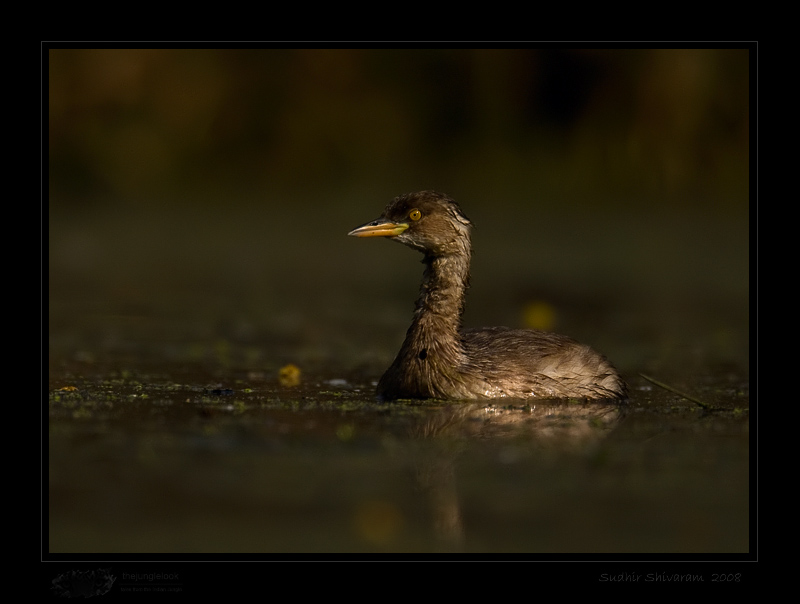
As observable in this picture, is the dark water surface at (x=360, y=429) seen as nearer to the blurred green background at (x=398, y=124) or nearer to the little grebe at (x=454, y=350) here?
the little grebe at (x=454, y=350)

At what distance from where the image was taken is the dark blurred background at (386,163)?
58.4 ft

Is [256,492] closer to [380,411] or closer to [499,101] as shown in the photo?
[380,411]

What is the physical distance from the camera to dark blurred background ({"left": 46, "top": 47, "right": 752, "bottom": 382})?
17.8 metres

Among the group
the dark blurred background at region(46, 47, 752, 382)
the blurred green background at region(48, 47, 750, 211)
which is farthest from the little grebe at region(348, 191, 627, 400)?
the blurred green background at region(48, 47, 750, 211)

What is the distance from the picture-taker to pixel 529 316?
1328 centimetres

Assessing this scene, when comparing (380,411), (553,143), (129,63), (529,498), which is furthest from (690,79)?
(529,498)

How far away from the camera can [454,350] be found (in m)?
9.30

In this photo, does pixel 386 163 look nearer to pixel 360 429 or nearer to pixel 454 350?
pixel 454 350

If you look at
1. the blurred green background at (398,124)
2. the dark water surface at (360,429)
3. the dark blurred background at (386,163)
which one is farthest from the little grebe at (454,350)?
the blurred green background at (398,124)

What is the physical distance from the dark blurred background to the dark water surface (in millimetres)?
1485

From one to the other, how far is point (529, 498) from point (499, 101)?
58.1ft

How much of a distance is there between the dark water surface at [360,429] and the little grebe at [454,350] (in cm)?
24

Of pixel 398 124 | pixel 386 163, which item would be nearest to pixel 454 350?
pixel 386 163

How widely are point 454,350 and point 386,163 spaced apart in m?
14.1
